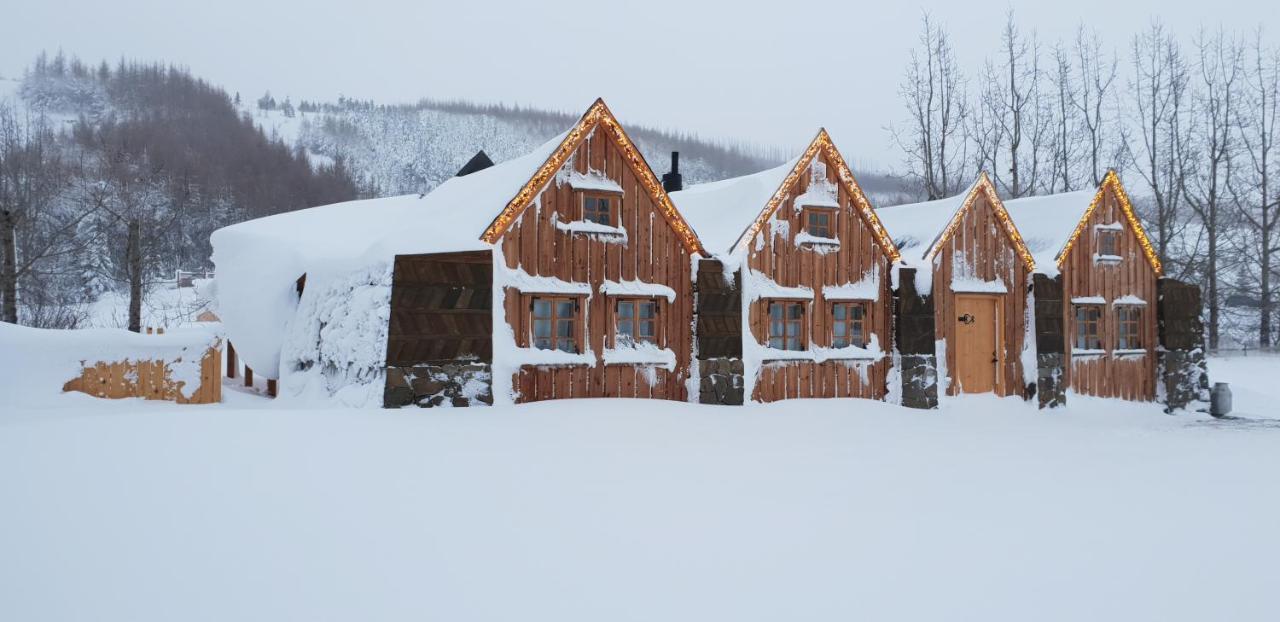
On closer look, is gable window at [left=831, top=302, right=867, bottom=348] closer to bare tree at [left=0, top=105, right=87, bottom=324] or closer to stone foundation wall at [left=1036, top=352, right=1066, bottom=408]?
stone foundation wall at [left=1036, top=352, right=1066, bottom=408]

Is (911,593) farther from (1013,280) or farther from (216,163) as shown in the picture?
(216,163)

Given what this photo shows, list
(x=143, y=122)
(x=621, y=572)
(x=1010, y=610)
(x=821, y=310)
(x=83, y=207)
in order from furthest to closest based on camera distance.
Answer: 1. (x=143, y=122)
2. (x=83, y=207)
3. (x=821, y=310)
4. (x=621, y=572)
5. (x=1010, y=610)

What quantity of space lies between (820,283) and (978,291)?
3.97 m

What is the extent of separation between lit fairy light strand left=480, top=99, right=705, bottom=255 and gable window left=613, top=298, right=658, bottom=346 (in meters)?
1.40

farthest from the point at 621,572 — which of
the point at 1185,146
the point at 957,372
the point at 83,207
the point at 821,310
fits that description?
the point at 83,207

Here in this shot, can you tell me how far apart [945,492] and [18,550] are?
7.62m

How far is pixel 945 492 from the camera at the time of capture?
25.1ft

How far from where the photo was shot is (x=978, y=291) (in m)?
16.8

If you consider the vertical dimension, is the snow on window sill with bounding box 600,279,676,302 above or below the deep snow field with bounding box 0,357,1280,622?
above

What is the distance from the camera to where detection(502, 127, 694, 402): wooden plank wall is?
13.0 m

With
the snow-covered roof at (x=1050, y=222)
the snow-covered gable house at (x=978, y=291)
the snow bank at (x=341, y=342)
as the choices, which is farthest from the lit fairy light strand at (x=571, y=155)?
the snow-covered roof at (x=1050, y=222)

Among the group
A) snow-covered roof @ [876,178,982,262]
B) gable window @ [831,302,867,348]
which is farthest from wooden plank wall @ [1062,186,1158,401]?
gable window @ [831,302,867,348]

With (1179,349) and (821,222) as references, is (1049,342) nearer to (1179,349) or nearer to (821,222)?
(1179,349)

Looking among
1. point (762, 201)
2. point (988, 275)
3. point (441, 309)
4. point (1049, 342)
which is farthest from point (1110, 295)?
point (441, 309)
